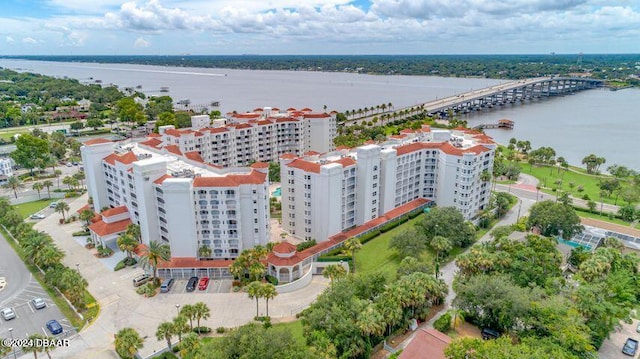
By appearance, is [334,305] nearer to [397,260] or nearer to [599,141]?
[397,260]

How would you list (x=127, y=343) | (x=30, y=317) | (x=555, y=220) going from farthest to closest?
(x=555, y=220)
(x=30, y=317)
(x=127, y=343)

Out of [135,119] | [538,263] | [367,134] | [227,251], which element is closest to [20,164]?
[135,119]

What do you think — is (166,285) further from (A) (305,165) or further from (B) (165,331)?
(A) (305,165)

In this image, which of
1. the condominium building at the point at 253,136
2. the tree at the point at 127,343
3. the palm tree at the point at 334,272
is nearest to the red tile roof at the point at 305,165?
the palm tree at the point at 334,272

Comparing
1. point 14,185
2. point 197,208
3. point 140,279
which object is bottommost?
point 140,279

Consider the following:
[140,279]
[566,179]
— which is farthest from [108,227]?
[566,179]

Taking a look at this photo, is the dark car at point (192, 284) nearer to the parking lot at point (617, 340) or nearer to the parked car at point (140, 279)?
the parked car at point (140, 279)
